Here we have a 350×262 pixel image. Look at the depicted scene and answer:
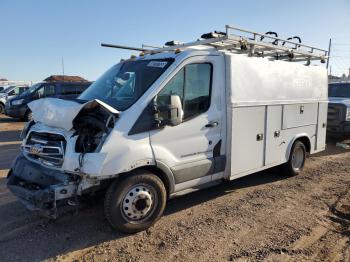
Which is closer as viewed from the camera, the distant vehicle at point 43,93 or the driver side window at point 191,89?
the driver side window at point 191,89

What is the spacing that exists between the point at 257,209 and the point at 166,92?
2.34 m

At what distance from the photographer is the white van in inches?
163

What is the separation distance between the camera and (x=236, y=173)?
5621 mm

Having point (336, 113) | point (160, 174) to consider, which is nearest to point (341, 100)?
point (336, 113)

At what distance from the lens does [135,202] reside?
4371mm

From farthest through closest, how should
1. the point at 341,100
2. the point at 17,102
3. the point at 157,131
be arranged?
the point at 17,102, the point at 341,100, the point at 157,131

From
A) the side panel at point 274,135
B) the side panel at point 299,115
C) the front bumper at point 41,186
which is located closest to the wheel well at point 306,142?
the side panel at point 299,115

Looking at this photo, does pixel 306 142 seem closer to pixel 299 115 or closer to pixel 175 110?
pixel 299 115

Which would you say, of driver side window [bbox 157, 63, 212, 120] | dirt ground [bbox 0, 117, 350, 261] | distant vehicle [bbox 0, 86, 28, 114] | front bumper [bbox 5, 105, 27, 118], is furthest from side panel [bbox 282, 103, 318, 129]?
distant vehicle [bbox 0, 86, 28, 114]

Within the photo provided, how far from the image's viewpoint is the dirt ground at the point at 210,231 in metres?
3.95

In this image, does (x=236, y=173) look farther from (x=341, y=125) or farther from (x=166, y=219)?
(x=341, y=125)

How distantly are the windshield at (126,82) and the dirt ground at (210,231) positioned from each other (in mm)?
1520

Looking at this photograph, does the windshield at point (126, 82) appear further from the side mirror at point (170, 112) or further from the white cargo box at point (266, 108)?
the white cargo box at point (266, 108)

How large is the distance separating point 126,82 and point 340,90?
10.4 metres
